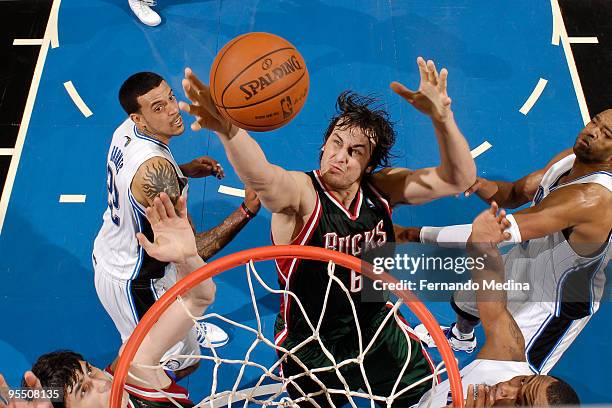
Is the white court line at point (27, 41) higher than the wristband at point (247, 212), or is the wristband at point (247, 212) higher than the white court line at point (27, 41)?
the white court line at point (27, 41)

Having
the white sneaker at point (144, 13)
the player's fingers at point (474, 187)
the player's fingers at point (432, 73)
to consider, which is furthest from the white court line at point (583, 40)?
the white sneaker at point (144, 13)

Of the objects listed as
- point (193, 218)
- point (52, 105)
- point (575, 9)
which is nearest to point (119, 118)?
point (52, 105)

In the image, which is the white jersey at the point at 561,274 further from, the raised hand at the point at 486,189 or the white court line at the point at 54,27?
the white court line at the point at 54,27

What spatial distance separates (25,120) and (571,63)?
476 centimetres

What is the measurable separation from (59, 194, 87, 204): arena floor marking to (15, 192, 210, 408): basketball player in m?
1.89

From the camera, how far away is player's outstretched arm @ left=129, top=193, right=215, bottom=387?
351 centimetres

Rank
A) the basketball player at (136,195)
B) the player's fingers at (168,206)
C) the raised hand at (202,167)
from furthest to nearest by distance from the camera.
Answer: the raised hand at (202,167) → the basketball player at (136,195) → the player's fingers at (168,206)

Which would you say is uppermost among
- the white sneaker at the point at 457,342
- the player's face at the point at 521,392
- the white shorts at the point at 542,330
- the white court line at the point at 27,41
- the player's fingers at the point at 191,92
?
the white court line at the point at 27,41

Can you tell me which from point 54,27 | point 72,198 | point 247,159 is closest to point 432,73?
point 247,159

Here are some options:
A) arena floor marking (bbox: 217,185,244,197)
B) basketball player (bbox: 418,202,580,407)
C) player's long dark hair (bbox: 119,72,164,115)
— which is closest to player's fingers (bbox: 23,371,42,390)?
player's long dark hair (bbox: 119,72,164,115)

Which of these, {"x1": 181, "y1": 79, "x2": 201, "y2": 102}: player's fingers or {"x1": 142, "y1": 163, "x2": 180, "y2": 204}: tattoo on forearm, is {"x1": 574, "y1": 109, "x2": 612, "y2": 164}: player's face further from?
{"x1": 142, "y1": 163, "x2": 180, "y2": 204}: tattoo on forearm

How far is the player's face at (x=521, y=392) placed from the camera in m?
3.15

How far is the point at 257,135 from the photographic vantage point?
579 cm

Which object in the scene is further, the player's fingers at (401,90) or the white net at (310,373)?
the player's fingers at (401,90)
